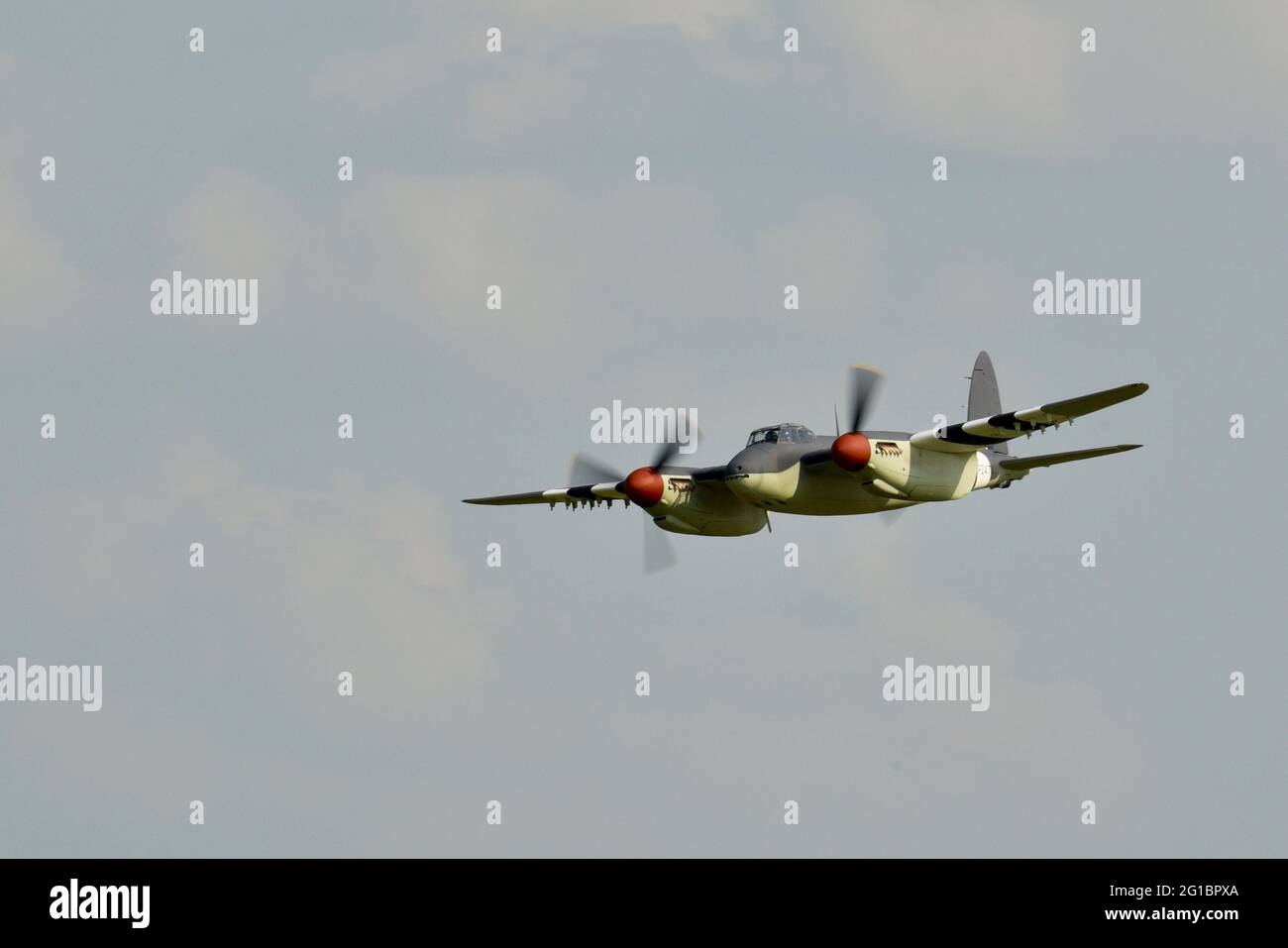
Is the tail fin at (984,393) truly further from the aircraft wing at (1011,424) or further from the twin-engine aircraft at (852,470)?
the aircraft wing at (1011,424)

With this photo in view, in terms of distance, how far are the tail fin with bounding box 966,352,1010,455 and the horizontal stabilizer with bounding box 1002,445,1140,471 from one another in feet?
2.47

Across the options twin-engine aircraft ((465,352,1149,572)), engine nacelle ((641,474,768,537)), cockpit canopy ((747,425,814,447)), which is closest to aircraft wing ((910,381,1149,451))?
twin-engine aircraft ((465,352,1149,572))

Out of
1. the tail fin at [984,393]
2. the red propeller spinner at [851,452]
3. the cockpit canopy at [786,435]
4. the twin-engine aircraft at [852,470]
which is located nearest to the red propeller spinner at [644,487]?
the twin-engine aircraft at [852,470]

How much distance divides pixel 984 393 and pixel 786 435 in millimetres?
9169

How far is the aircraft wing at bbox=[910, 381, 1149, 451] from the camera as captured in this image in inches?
2891

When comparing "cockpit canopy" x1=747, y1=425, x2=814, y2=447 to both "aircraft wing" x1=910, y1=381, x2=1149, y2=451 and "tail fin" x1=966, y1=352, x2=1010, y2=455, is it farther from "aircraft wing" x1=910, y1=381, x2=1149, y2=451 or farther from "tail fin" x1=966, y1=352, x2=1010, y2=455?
"tail fin" x1=966, y1=352, x2=1010, y2=455

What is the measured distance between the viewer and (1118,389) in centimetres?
7169
